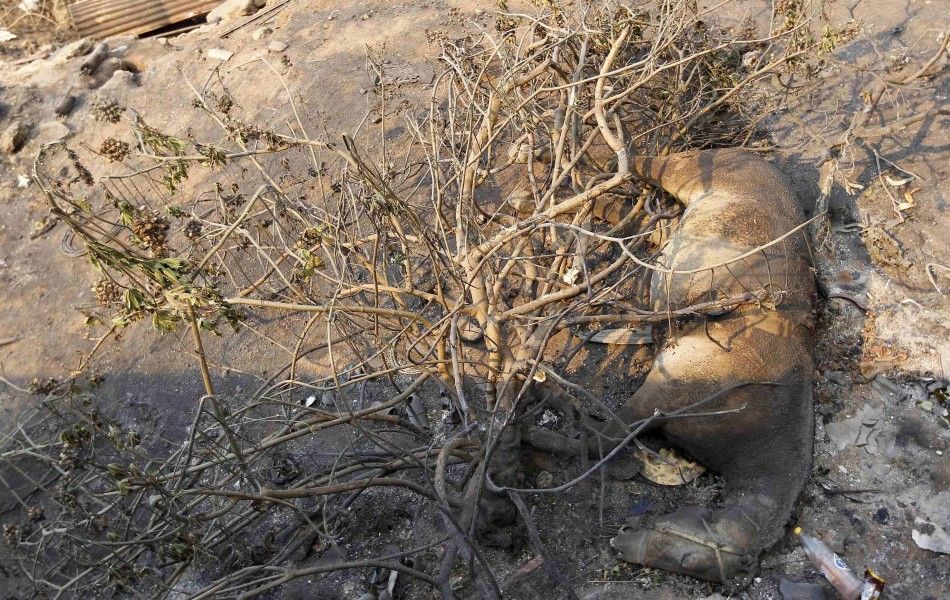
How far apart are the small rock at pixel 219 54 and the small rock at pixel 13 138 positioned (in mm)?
1820

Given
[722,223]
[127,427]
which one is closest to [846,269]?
[722,223]

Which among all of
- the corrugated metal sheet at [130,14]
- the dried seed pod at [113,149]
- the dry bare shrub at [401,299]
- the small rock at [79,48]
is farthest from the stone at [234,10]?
the dried seed pod at [113,149]

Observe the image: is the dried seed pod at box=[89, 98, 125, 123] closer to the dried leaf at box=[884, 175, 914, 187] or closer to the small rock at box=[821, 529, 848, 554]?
the small rock at box=[821, 529, 848, 554]

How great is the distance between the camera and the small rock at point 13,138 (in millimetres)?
6539

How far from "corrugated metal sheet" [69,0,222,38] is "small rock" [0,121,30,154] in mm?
2107

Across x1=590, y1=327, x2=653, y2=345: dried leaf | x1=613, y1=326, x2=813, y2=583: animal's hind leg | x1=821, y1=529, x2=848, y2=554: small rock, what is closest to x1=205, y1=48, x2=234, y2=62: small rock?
x1=590, y1=327, x2=653, y2=345: dried leaf

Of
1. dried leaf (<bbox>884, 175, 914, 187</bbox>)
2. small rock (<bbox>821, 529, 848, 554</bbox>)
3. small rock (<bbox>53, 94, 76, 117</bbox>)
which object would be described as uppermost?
small rock (<bbox>53, 94, 76, 117</bbox>)

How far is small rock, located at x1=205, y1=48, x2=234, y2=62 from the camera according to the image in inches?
276

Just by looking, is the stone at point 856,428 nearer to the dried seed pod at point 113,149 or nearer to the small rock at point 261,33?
the dried seed pod at point 113,149

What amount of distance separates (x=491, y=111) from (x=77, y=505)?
2.38m

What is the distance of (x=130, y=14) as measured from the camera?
825 centimetres

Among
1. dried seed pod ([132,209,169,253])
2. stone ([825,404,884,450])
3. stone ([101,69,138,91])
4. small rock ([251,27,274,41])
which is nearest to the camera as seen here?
dried seed pod ([132,209,169,253])

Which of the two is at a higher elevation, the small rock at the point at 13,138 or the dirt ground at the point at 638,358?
the small rock at the point at 13,138

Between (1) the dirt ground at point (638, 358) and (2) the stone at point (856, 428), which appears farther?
(2) the stone at point (856, 428)
